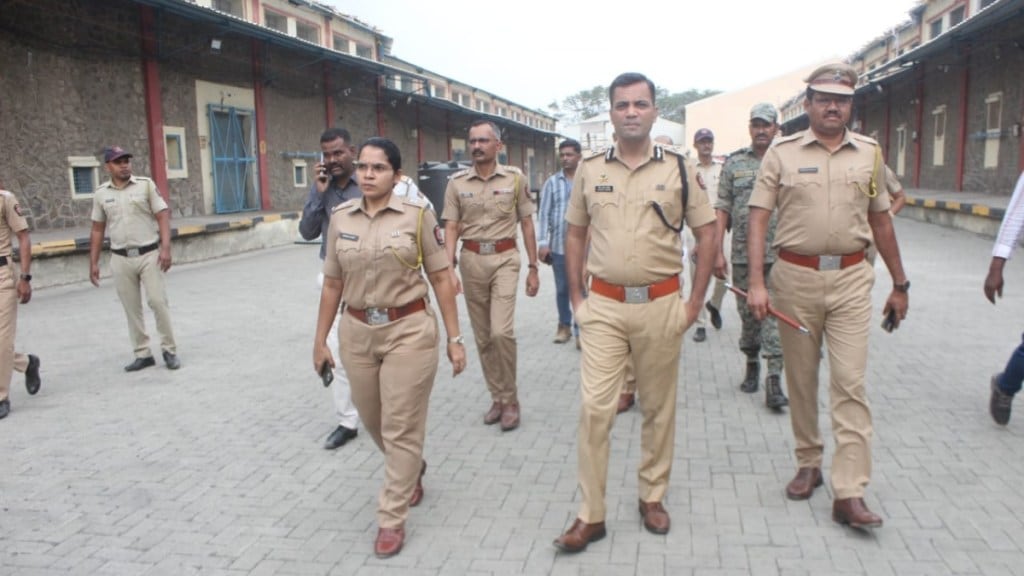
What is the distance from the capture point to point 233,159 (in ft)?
64.5

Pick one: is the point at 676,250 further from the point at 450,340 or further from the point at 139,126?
the point at 139,126

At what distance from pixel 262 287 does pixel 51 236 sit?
3.80m

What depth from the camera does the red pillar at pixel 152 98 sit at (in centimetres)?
1611

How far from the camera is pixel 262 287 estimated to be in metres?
12.3

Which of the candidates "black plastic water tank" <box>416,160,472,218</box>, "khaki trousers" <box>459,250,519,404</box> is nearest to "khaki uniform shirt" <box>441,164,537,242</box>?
"khaki trousers" <box>459,250,519,404</box>

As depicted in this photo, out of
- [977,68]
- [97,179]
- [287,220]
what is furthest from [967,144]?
[97,179]

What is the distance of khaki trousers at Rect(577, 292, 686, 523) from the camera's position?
11.8ft

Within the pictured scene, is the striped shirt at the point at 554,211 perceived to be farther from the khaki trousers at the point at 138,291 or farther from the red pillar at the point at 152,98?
the red pillar at the point at 152,98

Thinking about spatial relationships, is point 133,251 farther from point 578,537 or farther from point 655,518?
point 655,518

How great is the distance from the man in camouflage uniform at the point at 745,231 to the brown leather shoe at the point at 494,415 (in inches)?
67.0

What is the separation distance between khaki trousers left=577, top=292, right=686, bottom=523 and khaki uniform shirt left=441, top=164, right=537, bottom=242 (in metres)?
1.88

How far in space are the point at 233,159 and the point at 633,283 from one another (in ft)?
58.4

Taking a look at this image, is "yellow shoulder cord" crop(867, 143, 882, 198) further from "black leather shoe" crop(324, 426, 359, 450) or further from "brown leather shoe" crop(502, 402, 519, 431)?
"black leather shoe" crop(324, 426, 359, 450)

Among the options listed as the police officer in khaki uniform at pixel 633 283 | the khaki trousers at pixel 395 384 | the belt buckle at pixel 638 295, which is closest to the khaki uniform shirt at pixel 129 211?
Result: the khaki trousers at pixel 395 384
